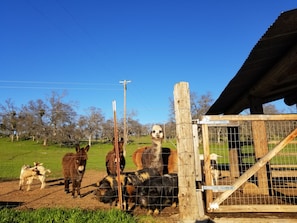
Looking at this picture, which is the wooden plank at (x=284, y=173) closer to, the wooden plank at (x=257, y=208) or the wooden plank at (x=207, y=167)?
the wooden plank at (x=257, y=208)

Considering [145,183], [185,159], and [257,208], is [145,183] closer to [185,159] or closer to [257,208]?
[185,159]

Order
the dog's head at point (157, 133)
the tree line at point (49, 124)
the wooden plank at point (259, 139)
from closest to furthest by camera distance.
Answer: the wooden plank at point (259, 139) < the dog's head at point (157, 133) < the tree line at point (49, 124)

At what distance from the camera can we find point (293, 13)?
10.7 ft

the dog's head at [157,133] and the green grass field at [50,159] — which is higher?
the dog's head at [157,133]

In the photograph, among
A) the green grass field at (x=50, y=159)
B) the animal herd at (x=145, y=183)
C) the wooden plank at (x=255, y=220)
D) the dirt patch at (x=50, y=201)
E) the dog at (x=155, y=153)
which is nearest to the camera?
the wooden plank at (x=255, y=220)

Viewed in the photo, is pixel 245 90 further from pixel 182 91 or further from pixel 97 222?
pixel 97 222

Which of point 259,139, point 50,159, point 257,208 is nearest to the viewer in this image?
point 257,208

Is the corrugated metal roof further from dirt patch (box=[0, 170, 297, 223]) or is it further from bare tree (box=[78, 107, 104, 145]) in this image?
bare tree (box=[78, 107, 104, 145])

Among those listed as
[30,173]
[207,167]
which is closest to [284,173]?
[207,167]

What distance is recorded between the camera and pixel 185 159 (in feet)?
16.3

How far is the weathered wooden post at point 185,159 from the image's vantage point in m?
4.85

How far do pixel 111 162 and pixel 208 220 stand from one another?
17.8ft

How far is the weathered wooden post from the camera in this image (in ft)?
15.9

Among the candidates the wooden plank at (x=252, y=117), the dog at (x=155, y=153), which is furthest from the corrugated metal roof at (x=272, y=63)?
the dog at (x=155, y=153)
